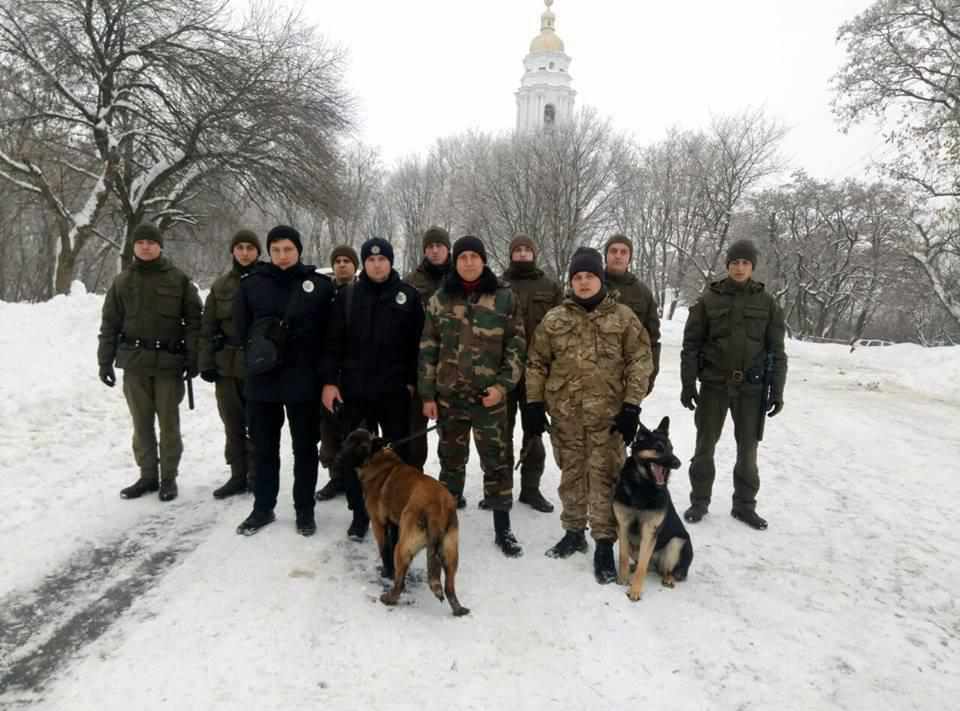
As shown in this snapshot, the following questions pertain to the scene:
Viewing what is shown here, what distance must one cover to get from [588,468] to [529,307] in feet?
5.20

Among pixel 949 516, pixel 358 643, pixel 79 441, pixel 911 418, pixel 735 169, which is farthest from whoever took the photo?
pixel 735 169

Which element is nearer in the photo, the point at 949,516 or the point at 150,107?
the point at 949,516

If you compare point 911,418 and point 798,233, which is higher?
point 798,233

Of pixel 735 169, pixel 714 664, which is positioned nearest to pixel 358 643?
pixel 714 664

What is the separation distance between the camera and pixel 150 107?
48.2ft

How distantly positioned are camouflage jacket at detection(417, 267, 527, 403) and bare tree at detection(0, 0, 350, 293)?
13.6 m

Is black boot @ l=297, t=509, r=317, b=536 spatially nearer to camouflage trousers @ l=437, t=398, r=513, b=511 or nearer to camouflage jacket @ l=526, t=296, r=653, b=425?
camouflage trousers @ l=437, t=398, r=513, b=511

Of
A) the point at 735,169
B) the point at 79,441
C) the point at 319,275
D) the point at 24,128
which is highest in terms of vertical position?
the point at 735,169

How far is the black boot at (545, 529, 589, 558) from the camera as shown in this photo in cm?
396

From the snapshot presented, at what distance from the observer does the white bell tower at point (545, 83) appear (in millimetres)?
63031

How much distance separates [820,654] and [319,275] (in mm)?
4016

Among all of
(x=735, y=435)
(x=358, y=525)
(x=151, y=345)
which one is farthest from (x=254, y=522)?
(x=735, y=435)

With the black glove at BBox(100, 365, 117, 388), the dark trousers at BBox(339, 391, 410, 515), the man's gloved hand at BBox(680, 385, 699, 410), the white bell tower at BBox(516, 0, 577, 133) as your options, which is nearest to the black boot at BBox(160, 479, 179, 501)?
the black glove at BBox(100, 365, 117, 388)

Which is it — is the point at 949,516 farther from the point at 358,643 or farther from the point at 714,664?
the point at 358,643
